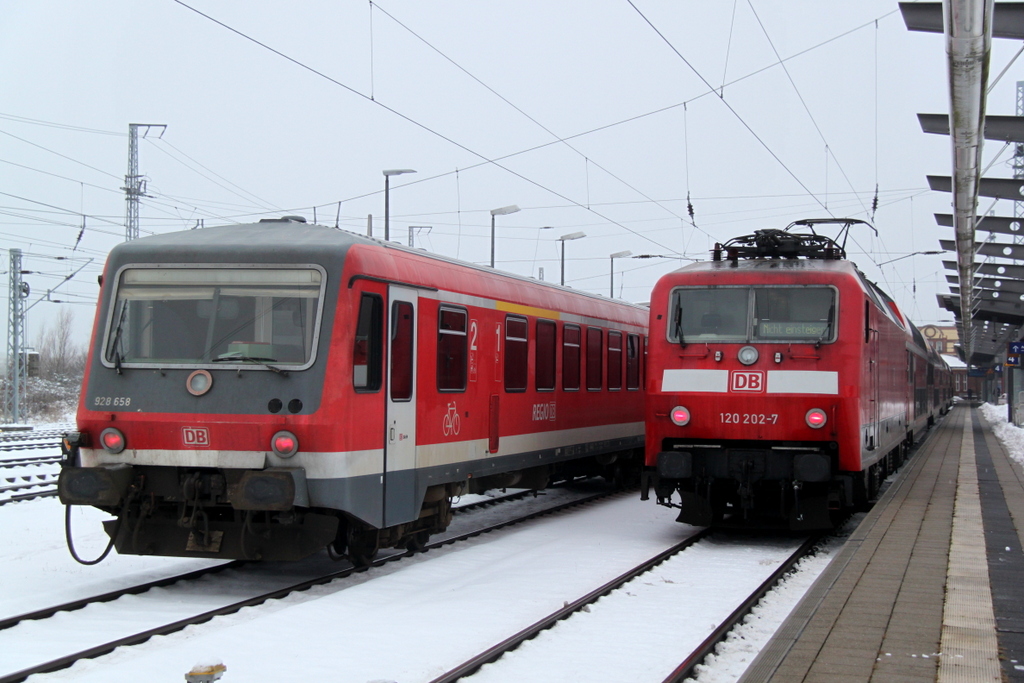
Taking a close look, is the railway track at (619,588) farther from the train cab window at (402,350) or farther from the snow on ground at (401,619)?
the train cab window at (402,350)

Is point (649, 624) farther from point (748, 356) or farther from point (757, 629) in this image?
point (748, 356)

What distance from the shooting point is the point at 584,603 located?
8508 millimetres

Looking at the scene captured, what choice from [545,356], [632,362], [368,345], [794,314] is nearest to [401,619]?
[368,345]

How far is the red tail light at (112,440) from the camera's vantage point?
343 inches

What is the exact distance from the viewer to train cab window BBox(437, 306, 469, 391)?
34.8 ft

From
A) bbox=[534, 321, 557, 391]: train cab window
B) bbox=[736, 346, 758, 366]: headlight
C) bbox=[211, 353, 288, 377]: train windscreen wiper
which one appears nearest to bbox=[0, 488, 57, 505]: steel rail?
bbox=[211, 353, 288, 377]: train windscreen wiper

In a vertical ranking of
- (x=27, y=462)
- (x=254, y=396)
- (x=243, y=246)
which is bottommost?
(x=27, y=462)

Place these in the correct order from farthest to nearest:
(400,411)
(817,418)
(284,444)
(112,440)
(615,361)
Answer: (615,361) < (817,418) < (400,411) < (112,440) < (284,444)

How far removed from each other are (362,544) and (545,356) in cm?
491

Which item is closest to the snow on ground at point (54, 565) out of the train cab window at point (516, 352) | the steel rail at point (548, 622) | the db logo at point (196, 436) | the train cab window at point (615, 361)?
the db logo at point (196, 436)

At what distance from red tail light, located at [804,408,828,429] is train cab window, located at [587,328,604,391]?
4922mm

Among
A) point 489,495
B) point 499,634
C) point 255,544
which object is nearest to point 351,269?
point 255,544

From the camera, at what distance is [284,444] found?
27.9 feet

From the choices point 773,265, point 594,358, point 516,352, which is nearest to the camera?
point 773,265
